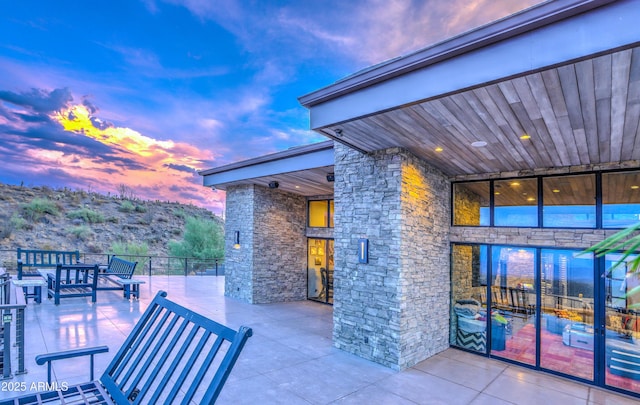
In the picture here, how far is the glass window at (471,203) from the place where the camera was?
20.7 feet

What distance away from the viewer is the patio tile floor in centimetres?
440

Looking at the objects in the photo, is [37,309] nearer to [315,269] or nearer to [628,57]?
[315,269]

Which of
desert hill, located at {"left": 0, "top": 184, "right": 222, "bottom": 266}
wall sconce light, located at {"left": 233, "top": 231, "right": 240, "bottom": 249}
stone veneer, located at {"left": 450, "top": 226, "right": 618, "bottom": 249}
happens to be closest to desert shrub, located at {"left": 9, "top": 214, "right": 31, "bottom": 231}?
desert hill, located at {"left": 0, "top": 184, "right": 222, "bottom": 266}

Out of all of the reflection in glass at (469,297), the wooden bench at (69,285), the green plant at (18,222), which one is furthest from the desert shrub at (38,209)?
the reflection in glass at (469,297)

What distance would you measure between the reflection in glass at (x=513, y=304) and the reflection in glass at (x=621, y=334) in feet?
3.16

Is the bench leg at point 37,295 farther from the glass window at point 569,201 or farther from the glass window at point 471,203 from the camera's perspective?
the glass window at point 569,201

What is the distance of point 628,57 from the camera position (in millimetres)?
2541

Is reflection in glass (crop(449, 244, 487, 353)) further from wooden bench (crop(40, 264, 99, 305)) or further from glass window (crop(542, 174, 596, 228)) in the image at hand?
wooden bench (crop(40, 264, 99, 305))

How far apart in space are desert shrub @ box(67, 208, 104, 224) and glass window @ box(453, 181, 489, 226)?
2468 centimetres

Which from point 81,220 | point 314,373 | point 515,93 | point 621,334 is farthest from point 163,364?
point 81,220

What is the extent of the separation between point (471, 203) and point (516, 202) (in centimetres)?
78

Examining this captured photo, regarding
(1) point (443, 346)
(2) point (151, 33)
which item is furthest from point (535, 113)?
(2) point (151, 33)

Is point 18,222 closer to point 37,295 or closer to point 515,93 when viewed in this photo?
point 37,295

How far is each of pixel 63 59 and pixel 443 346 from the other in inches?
560
